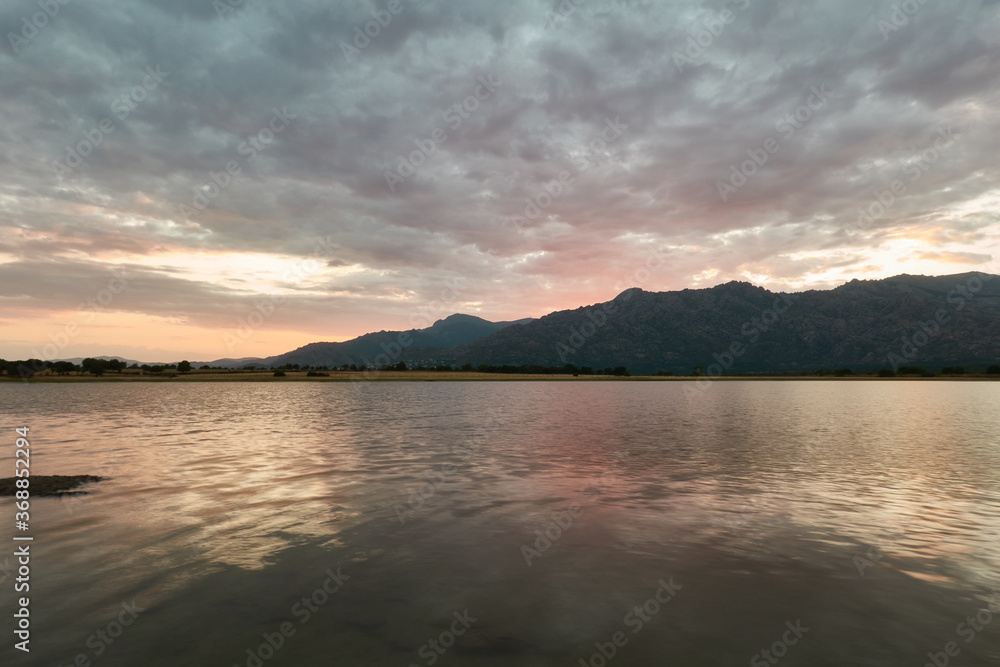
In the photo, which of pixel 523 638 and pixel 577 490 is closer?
pixel 523 638

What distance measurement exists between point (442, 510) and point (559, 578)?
818cm

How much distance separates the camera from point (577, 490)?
81.2 ft

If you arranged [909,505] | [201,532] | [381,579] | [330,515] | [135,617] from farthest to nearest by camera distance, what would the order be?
[909,505], [330,515], [201,532], [381,579], [135,617]

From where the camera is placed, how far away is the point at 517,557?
15594mm

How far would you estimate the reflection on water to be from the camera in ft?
34.1

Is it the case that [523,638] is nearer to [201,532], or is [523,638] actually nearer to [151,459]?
[201,532]

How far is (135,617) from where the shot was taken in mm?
11250

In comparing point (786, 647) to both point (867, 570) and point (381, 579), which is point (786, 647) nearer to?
point (867, 570)

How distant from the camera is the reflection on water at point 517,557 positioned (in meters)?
10.4

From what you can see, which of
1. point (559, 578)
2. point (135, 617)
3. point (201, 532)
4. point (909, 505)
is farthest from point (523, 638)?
point (909, 505)

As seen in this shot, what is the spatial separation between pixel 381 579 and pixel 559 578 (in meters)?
4.98

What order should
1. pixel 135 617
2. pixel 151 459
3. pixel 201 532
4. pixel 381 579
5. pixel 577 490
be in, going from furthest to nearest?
pixel 151 459 < pixel 577 490 < pixel 201 532 < pixel 381 579 < pixel 135 617

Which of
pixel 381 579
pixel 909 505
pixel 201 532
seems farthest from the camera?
pixel 909 505

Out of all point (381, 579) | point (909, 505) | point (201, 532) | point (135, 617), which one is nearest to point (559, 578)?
point (381, 579)
